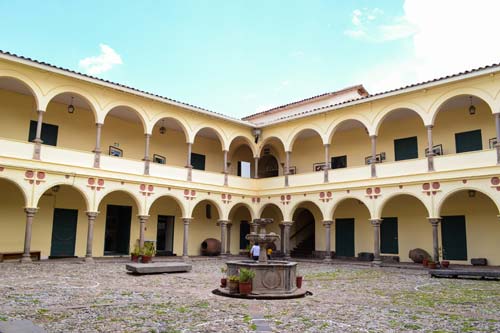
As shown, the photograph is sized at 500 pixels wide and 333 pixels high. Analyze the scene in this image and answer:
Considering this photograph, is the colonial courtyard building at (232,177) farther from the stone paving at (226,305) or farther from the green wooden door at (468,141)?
the stone paving at (226,305)

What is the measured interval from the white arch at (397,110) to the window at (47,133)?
46.4 ft

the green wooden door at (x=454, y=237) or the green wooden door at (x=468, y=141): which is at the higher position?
the green wooden door at (x=468, y=141)

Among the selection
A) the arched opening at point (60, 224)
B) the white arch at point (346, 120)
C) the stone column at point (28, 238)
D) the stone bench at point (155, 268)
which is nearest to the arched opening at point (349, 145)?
the white arch at point (346, 120)

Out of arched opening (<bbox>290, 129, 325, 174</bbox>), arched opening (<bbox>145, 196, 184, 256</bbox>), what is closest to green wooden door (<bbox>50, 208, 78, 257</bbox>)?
arched opening (<bbox>145, 196, 184, 256</bbox>)

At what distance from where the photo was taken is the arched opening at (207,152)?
23828mm

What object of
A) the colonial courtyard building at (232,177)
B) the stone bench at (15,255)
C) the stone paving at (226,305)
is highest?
the colonial courtyard building at (232,177)

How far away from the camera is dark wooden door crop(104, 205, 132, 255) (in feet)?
66.9

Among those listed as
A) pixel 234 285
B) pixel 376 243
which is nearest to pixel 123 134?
pixel 376 243

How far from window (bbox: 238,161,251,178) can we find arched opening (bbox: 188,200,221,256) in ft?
9.58

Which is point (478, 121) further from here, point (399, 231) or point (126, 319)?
point (126, 319)

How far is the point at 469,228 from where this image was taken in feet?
59.0

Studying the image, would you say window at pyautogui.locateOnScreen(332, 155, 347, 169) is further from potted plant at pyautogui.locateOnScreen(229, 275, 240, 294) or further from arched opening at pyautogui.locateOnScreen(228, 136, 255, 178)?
potted plant at pyautogui.locateOnScreen(229, 275, 240, 294)

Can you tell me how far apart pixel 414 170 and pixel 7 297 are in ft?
49.3

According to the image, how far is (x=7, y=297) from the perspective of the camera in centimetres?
838
